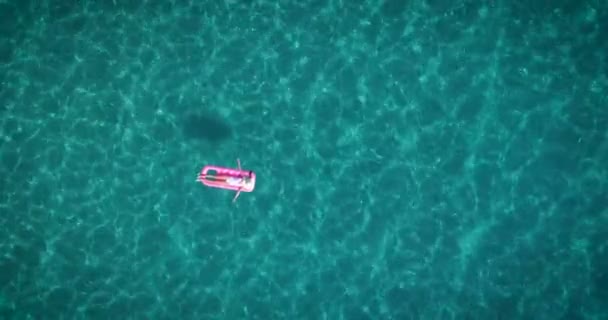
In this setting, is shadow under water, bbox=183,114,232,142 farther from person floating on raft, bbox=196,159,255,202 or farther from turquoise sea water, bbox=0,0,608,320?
person floating on raft, bbox=196,159,255,202

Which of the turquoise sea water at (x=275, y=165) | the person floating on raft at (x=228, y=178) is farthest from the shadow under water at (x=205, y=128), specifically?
the person floating on raft at (x=228, y=178)

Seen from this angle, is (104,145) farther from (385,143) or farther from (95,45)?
(385,143)

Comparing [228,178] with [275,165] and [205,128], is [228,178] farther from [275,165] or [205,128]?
[205,128]

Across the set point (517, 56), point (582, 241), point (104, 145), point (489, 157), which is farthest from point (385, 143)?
point (104, 145)

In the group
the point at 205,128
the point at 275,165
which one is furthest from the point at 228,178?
the point at 205,128

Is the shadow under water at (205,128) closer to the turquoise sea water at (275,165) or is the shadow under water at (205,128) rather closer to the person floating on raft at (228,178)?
the turquoise sea water at (275,165)
